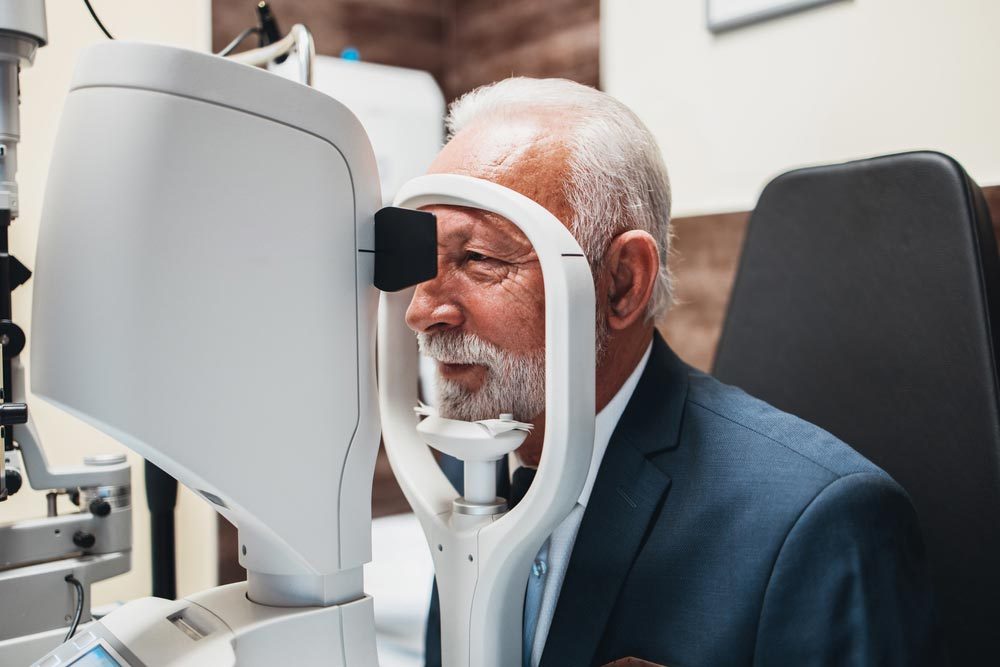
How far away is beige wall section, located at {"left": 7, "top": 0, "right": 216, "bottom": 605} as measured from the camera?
1563 millimetres

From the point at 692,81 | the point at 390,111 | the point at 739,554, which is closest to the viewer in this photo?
the point at 739,554

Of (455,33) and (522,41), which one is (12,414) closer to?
(522,41)

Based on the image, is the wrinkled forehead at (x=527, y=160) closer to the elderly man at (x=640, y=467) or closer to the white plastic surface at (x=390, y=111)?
the elderly man at (x=640, y=467)

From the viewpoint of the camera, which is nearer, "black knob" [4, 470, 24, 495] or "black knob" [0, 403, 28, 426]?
"black knob" [0, 403, 28, 426]

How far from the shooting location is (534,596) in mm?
993

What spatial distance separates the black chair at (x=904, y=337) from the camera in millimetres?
1026

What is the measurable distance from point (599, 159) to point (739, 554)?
496 millimetres

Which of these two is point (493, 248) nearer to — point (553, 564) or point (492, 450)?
point (492, 450)

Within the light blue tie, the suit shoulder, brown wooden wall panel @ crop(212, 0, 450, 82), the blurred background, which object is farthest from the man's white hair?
brown wooden wall panel @ crop(212, 0, 450, 82)

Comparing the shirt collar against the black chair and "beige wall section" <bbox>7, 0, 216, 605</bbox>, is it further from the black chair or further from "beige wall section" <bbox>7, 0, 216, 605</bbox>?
"beige wall section" <bbox>7, 0, 216, 605</bbox>

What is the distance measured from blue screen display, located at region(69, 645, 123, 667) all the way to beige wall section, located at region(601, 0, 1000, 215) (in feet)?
4.60

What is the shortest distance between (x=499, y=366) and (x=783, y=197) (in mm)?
638

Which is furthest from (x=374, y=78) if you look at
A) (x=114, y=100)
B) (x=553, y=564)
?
(x=114, y=100)

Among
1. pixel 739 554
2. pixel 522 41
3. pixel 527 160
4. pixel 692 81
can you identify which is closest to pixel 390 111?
pixel 522 41
